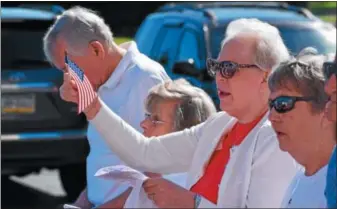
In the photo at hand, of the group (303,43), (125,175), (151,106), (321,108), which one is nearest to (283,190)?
(321,108)

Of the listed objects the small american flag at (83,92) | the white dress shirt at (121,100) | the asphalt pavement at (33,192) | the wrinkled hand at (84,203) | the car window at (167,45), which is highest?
the small american flag at (83,92)

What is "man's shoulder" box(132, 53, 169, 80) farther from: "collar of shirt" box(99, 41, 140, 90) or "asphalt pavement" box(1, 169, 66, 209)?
"asphalt pavement" box(1, 169, 66, 209)

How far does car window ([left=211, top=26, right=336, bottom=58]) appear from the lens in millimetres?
8094

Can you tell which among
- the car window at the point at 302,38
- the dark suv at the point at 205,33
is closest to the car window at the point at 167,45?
the dark suv at the point at 205,33

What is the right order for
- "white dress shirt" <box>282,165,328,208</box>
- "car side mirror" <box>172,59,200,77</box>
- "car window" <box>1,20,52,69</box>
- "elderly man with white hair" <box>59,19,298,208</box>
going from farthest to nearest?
1. "car window" <box>1,20,52,69</box>
2. "car side mirror" <box>172,59,200,77</box>
3. "elderly man with white hair" <box>59,19,298,208</box>
4. "white dress shirt" <box>282,165,328,208</box>

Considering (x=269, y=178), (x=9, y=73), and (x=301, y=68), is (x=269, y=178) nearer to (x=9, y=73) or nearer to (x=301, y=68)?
(x=301, y=68)

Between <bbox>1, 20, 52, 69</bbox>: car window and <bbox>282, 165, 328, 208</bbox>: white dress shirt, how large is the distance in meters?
6.04

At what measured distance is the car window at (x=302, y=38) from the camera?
809 cm

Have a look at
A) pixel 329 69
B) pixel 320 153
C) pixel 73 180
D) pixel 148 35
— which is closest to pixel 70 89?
pixel 320 153

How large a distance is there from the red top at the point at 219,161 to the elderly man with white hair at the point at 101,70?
818 millimetres

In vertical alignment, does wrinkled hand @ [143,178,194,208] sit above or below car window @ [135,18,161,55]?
above

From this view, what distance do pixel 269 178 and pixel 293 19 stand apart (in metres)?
6.10

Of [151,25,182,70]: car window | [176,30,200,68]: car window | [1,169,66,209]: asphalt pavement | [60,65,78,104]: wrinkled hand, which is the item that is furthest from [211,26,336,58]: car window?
[60,65,78,104]: wrinkled hand

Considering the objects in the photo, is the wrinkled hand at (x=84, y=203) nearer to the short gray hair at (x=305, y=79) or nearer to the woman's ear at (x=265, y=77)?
the woman's ear at (x=265, y=77)
